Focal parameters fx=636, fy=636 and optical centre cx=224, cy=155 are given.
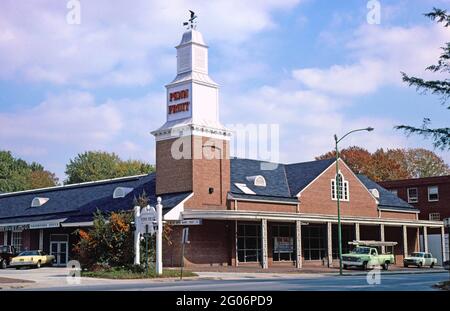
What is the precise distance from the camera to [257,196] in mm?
46406

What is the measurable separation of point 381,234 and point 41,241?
2832 centimetres

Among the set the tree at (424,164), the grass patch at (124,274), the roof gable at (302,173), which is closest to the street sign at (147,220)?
the grass patch at (124,274)

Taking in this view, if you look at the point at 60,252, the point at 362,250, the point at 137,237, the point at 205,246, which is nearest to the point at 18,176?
the point at 60,252

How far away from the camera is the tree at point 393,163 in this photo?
3214 inches

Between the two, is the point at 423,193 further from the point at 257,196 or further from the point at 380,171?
the point at 257,196

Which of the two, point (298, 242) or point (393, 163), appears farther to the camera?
point (393, 163)

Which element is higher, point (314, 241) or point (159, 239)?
point (159, 239)

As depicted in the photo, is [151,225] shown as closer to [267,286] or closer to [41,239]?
[267,286]

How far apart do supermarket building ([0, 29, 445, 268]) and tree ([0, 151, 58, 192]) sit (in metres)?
29.0

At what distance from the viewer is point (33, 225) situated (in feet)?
165

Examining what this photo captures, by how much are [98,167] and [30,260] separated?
41857 millimetres

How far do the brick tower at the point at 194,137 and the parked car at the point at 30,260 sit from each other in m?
9.68

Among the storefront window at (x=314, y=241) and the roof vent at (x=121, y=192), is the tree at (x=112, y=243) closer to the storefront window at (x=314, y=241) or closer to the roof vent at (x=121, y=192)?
the roof vent at (x=121, y=192)

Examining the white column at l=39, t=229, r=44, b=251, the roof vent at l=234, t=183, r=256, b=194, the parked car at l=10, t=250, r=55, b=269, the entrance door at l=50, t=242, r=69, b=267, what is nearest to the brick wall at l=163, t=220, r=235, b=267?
the roof vent at l=234, t=183, r=256, b=194
